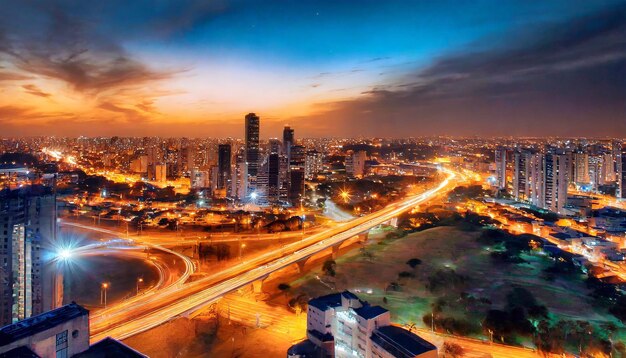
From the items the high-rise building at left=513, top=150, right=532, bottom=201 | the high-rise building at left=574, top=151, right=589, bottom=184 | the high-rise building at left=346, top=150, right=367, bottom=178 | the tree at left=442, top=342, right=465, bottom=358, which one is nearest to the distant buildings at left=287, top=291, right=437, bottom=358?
the tree at left=442, top=342, right=465, bottom=358

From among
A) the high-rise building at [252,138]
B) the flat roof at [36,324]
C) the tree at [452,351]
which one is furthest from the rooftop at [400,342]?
the high-rise building at [252,138]

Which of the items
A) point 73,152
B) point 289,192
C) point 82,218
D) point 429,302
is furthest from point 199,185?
point 73,152

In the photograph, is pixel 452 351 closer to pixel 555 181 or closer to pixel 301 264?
pixel 301 264

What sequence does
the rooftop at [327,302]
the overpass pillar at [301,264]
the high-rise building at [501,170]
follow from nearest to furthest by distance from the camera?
the rooftop at [327,302], the overpass pillar at [301,264], the high-rise building at [501,170]

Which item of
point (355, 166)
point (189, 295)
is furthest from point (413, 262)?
point (355, 166)

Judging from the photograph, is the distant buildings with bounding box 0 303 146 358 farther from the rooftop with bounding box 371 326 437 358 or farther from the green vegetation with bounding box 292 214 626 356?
the green vegetation with bounding box 292 214 626 356

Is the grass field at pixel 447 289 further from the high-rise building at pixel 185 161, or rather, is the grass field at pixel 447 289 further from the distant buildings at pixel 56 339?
the high-rise building at pixel 185 161

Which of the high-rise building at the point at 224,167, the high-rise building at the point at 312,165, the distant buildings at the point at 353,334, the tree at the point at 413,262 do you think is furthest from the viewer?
the high-rise building at the point at 312,165

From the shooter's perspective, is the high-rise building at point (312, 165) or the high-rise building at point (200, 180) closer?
the high-rise building at point (200, 180)
